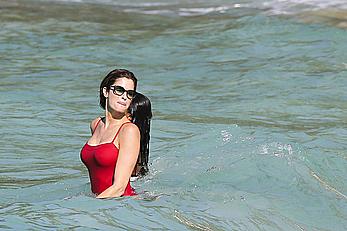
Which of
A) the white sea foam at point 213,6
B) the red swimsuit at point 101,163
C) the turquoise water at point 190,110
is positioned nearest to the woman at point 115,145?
the red swimsuit at point 101,163

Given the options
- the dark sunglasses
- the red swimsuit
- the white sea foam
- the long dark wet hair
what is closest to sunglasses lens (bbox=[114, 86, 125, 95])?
the dark sunglasses

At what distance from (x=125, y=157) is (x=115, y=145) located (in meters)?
0.16

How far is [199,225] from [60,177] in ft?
8.40

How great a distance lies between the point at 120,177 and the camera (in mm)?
6418

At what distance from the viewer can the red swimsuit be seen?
650cm

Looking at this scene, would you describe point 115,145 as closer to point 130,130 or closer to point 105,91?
point 130,130

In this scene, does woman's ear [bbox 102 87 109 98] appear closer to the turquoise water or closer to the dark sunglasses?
the dark sunglasses

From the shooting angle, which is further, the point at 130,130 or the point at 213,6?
the point at 213,6

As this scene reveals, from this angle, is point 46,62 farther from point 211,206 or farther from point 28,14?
point 211,206

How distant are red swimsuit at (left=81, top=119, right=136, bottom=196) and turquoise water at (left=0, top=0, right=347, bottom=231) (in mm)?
129

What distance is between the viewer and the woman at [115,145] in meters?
6.43

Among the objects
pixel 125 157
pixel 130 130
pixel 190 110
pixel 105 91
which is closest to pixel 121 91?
pixel 105 91

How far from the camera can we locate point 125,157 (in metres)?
6.41

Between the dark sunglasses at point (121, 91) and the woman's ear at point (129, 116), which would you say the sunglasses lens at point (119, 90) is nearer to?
the dark sunglasses at point (121, 91)
